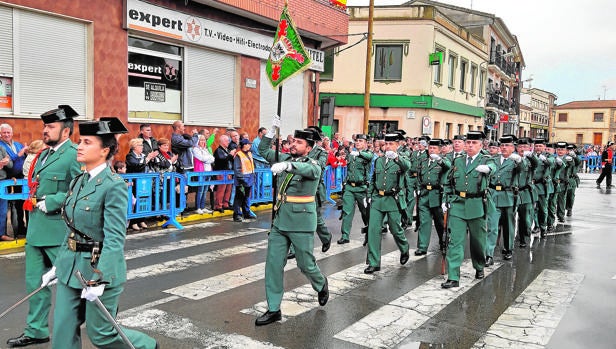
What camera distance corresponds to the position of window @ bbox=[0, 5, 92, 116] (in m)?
10.9

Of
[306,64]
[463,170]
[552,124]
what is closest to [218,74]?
[306,64]

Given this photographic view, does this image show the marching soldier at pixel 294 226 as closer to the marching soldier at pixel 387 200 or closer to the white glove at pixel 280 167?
the white glove at pixel 280 167

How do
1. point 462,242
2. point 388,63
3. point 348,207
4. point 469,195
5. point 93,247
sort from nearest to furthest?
point 93,247
point 462,242
point 469,195
point 348,207
point 388,63

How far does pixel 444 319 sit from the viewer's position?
231 inches

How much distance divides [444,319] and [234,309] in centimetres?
228

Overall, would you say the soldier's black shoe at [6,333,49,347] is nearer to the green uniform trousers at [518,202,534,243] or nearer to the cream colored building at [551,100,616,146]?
the green uniform trousers at [518,202,534,243]

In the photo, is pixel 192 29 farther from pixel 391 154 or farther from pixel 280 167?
pixel 280 167

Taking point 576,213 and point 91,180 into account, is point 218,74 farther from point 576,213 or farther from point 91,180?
point 91,180

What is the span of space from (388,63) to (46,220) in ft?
90.4

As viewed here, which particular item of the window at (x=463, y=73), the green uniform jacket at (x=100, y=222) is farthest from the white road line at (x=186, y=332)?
the window at (x=463, y=73)

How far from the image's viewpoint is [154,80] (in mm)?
14344

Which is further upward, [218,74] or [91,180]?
[218,74]

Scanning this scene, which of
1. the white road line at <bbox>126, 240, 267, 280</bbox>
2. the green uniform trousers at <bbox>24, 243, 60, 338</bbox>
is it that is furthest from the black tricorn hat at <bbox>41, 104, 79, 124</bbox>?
the white road line at <bbox>126, 240, 267, 280</bbox>

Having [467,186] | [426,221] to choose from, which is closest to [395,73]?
[426,221]
